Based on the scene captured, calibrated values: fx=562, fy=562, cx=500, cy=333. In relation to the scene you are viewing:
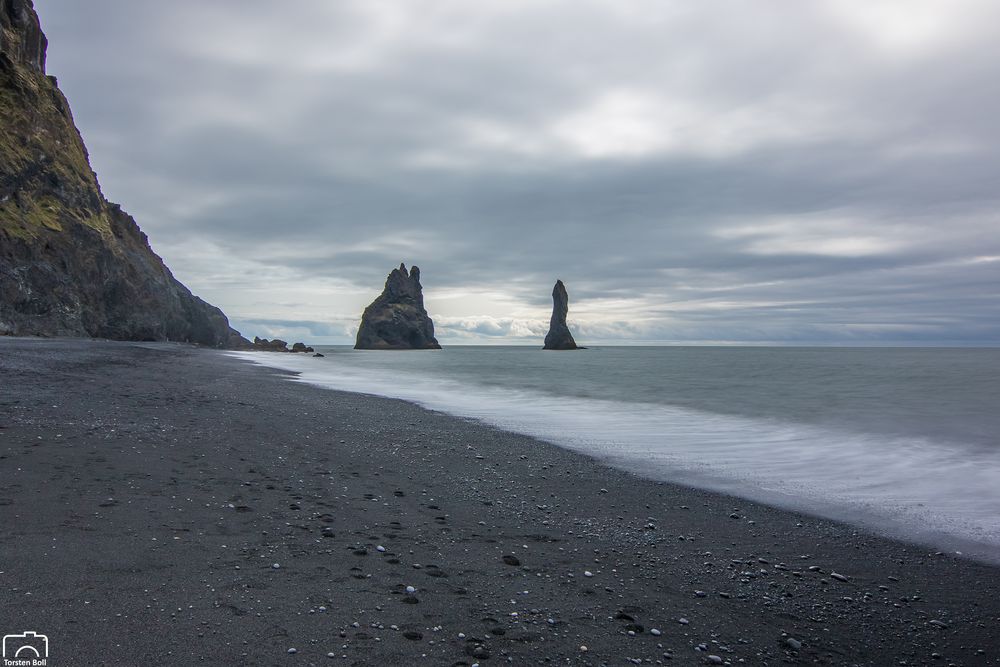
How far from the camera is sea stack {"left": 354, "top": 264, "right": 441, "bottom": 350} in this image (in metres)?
166

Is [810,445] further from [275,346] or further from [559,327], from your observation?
[559,327]

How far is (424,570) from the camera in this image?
4965 millimetres

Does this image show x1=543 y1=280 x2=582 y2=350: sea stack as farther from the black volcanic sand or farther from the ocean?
the black volcanic sand

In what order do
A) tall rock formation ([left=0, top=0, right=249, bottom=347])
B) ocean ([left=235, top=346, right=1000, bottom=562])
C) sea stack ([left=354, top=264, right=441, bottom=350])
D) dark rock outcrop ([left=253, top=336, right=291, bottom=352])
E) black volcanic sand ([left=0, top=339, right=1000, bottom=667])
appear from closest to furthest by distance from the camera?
black volcanic sand ([left=0, top=339, right=1000, bottom=667])
ocean ([left=235, top=346, right=1000, bottom=562])
tall rock formation ([left=0, top=0, right=249, bottom=347])
dark rock outcrop ([left=253, top=336, right=291, bottom=352])
sea stack ([left=354, top=264, right=441, bottom=350])

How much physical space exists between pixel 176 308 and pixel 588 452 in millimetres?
70423

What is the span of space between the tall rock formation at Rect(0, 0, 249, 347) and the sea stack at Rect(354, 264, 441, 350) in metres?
104

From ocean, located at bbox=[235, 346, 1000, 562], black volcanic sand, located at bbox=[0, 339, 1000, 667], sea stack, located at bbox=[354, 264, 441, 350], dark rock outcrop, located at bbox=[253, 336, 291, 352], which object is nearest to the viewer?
black volcanic sand, located at bbox=[0, 339, 1000, 667]

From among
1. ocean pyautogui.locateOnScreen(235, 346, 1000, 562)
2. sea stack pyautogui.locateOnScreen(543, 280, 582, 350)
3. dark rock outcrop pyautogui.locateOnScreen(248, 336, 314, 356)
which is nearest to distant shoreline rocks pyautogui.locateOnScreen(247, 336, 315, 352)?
dark rock outcrop pyautogui.locateOnScreen(248, 336, 314, 356)

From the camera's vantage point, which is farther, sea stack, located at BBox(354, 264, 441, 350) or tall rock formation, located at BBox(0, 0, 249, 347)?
sea stack, located at BBox(354, 264, 441, 350)

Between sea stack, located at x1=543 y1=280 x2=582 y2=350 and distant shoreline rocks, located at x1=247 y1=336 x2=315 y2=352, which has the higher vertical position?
sea stack, located at x1=543 y1=280 x2=582 y2=350

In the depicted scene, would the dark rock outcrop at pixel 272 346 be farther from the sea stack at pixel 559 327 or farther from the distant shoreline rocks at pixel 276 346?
the sea stack at pixel 559 327

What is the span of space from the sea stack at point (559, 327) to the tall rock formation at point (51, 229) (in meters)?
122

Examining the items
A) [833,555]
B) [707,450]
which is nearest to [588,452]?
[707,450]

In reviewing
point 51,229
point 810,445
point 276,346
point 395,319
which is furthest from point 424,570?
point 395,319
